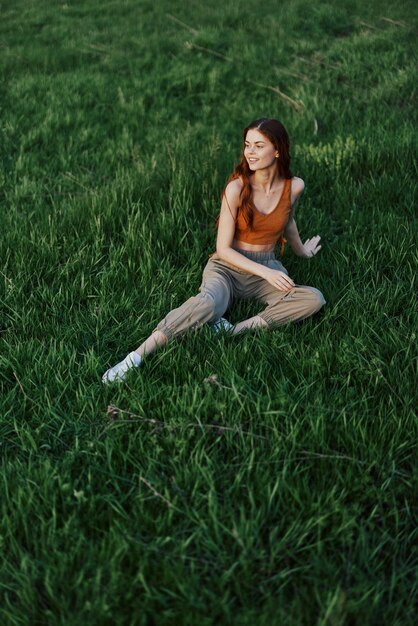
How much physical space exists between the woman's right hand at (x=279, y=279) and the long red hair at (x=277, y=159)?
0.32m

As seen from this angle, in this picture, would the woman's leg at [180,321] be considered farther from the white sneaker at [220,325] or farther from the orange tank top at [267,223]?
the orange tank top at [267,223]

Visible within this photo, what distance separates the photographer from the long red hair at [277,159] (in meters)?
2.90

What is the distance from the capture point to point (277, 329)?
2834 millimetres

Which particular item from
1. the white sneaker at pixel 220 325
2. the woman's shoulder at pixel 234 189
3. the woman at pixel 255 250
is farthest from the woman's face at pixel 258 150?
the white sneaker at pixel 220 325

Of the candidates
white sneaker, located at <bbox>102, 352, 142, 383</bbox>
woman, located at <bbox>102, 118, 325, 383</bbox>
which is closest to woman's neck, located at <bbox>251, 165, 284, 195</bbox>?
woman, located at <bbox>102, 118, 325, 383</bbox>

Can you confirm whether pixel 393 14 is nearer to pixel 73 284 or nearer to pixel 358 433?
pixel 73 284

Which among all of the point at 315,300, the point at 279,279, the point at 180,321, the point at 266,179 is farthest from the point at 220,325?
the point at 266,179

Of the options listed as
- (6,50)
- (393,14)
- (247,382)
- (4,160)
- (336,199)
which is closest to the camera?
(247,382)

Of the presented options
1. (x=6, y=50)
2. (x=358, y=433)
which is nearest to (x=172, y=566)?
(x=358, y=433)

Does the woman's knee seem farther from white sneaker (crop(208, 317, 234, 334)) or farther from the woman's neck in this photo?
the woman's neck

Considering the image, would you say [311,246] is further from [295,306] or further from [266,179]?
[295,306]

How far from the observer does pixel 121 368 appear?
255 centimetres

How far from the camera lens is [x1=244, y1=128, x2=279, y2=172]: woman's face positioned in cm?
291

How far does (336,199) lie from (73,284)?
1742mm
